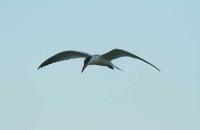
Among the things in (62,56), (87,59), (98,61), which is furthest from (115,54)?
(62,56)

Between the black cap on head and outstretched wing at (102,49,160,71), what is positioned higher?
outstretched wing at (102,49,160,71)

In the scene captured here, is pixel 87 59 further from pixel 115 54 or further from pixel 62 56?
pixel 62 56

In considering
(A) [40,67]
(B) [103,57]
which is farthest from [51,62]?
(B) [103,57]

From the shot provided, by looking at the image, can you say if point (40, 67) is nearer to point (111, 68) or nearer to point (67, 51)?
point (67, 51)

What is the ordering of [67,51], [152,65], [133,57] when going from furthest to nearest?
1. [67,51]
2. [133,57]
3. [152,65]

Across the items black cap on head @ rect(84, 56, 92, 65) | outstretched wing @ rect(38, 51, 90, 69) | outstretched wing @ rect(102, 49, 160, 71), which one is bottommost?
outstretched wing @ rect(38, 51, 90, 69)

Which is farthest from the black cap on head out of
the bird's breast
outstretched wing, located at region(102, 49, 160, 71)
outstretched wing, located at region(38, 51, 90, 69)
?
outstretched wing, located at region(38, 51, 90, 69)

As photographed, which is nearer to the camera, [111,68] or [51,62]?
[111,68]

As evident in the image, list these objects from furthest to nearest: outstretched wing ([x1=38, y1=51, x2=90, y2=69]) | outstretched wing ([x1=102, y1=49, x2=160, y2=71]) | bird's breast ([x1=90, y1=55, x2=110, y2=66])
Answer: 1. outstretched wing ([x1=38, y1=51, x2=90, y2=69])
2. bird's breast ([x1=90, y1=55, x2=110, y2=66])
3. outstretched wing ([x1=102, y1=49, x2=160, y2=71])

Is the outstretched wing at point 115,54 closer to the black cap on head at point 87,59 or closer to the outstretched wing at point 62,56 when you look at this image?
the black cap on head at point 87,59

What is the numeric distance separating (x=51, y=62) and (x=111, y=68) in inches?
186

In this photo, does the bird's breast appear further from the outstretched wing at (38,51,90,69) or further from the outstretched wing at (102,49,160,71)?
the outstretched wing at (38,51,90,69)

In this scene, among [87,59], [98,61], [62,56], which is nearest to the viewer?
[98,61]

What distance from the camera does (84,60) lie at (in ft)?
106
